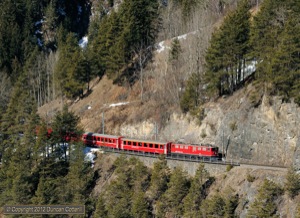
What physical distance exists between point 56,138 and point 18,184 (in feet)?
27.8

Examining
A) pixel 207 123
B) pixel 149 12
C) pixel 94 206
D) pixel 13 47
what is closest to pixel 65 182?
pixel 94 206

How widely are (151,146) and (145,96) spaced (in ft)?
51.3

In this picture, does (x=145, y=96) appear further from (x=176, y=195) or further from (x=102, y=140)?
(x=176, y=195)

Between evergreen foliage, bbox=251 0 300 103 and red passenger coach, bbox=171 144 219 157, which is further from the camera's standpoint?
red passenger coach, bbox=171 144 219 157

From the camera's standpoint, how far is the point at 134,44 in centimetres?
6694

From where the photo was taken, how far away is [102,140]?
53.7 meters

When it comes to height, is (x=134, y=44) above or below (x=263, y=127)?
above

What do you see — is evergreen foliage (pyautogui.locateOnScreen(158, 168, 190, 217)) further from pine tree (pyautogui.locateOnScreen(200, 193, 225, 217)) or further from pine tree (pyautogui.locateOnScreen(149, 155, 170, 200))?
pine tree (pyautogui.locateOnScreen(200, 193, 225, 217))

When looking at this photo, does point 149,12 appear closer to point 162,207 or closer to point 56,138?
point 56,138

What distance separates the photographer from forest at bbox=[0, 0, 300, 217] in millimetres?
39594

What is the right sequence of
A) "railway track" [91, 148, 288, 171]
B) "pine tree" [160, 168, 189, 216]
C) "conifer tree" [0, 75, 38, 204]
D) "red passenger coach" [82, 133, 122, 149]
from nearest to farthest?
"pine tree" [160, 168, 189, 216]
"railway track" [91, 148, 288, 171]
"conifer tree" [0, 75, 38, 204]
"red passenger coach" [82, 133, 122, 149]

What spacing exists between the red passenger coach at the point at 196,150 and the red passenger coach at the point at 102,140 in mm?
8367

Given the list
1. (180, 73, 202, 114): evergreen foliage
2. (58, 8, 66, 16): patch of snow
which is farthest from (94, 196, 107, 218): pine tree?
(58, 8, 66, 16): patch of snow

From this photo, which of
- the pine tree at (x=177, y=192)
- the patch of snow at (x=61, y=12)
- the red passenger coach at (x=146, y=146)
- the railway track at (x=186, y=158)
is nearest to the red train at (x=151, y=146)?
the red passenger coach at (x=146, y=146)
